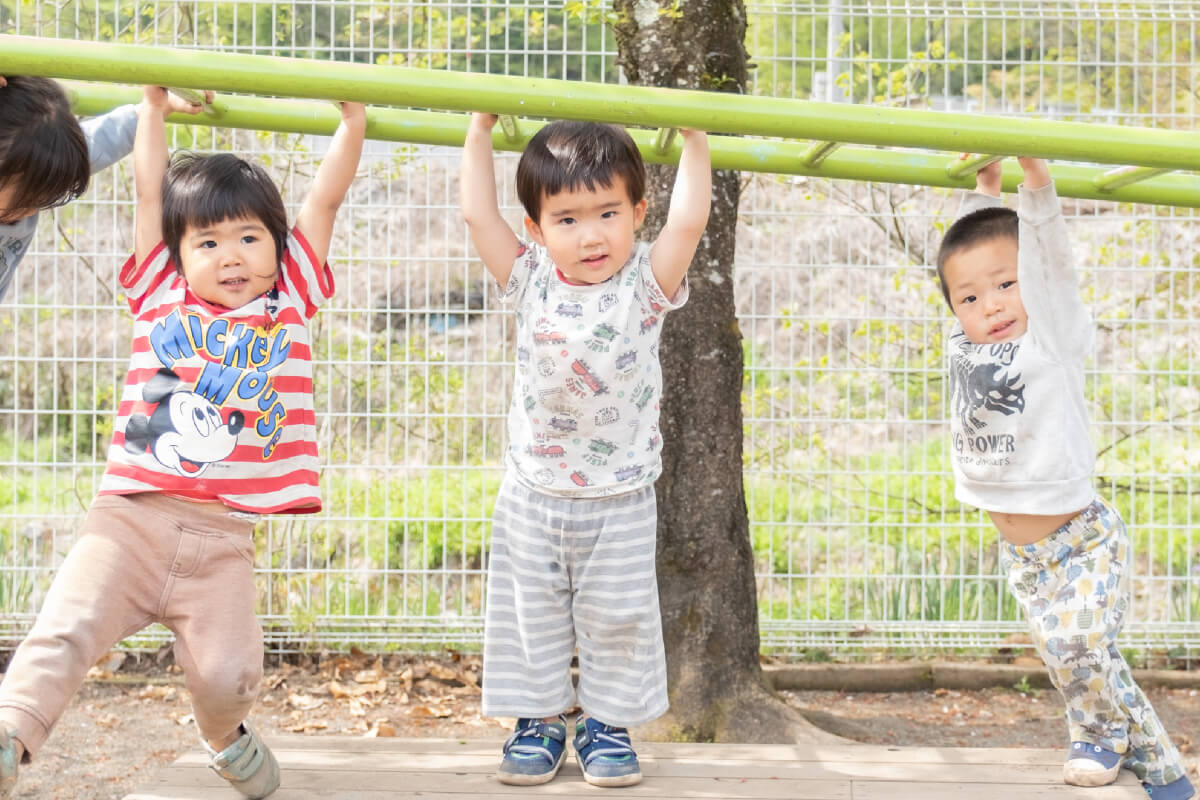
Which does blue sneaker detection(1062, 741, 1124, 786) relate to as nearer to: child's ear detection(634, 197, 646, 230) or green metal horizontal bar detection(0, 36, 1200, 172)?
green metal horizontal bar detection(0, 36, 1200, 172)

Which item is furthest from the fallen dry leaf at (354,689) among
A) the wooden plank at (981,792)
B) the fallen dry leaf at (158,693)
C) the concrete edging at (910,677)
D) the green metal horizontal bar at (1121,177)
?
the green metal horizontal bar at (1121,177)

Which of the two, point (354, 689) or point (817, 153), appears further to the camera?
point (354, 689)

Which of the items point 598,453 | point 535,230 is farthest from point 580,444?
point 535,230

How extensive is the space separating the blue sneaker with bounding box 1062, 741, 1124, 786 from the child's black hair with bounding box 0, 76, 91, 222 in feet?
7.06

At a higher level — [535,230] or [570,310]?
[535,230]

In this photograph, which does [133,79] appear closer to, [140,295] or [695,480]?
[140,295]

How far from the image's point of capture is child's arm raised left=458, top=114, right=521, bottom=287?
241cm

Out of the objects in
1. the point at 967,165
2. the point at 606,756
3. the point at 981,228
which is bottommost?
the point at 606,756

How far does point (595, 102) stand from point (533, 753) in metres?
1.23

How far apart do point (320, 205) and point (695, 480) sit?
4.15ft

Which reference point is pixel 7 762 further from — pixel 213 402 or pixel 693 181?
pixel 693 181

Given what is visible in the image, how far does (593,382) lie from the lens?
2.43m

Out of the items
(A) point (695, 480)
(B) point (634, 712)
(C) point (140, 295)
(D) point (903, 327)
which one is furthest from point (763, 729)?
(C) point (140, 295)

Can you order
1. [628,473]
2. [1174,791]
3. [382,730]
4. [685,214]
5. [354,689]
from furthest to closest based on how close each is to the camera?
[354,689]
[382,730]
[1174,791]
[628,473]
[685,214]
